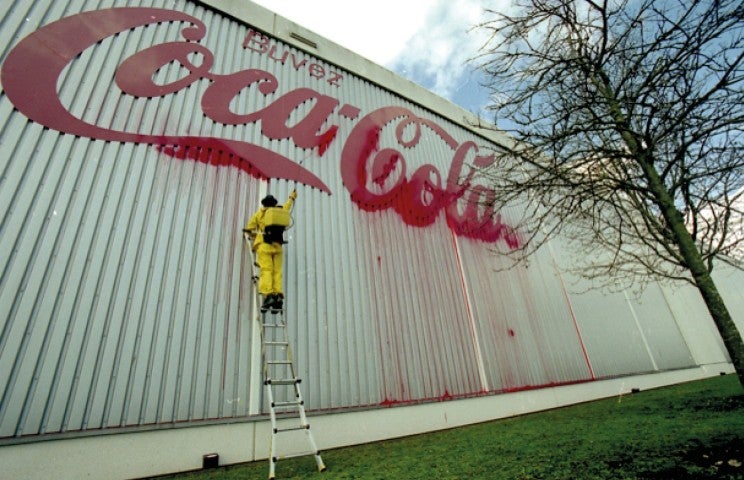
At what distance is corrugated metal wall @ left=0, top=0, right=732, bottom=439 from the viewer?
3.22m

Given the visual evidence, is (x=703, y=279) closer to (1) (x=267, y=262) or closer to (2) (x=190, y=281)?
(1) (x=267, y=262)

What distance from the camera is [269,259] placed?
4.13 metres

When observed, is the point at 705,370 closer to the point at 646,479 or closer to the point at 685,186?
the point at 685,186

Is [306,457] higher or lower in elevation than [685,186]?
lower

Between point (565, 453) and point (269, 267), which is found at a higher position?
point (269, 267)

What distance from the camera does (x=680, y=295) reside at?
11.2 meters

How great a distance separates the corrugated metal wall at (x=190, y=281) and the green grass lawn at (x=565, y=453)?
852 mm

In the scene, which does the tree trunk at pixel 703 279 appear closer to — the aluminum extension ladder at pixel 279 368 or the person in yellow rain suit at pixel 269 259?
the person in yellow rain suit at pixel 269 259

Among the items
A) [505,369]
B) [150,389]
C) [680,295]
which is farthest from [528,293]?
[680,295]

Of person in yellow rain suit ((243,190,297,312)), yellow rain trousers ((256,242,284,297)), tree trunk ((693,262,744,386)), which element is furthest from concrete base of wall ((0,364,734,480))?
tree trunk ((693,262,744,386))

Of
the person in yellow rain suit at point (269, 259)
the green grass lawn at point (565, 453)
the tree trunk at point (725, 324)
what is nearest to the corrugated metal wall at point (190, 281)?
the person in yellow rain suit at point (269, 259)

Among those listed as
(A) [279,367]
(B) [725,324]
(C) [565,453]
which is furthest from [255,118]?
(B) [725,324]

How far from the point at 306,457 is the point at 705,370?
12.3m

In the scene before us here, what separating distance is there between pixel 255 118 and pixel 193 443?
4.29 metres
